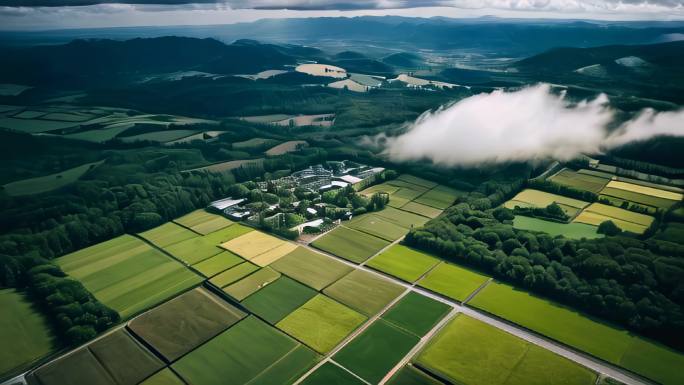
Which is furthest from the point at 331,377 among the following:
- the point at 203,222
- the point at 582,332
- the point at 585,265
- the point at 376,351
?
the point at 203,222

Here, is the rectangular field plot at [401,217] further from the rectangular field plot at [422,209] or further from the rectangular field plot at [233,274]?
the rectangular field plot at [233,274]

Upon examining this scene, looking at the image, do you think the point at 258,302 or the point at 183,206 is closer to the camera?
the point at 258,302

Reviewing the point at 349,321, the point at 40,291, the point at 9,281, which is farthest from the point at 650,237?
the point at 9,281

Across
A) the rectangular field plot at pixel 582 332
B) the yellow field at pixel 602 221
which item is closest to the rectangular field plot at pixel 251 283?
the rectangular field plot at pixel 582 332

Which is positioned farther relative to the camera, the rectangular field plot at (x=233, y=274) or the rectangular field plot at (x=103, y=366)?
the rectangular field plot at (x=233, y=274)

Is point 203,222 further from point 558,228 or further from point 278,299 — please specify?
point 558,228

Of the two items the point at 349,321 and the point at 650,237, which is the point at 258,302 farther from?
the point at 650,237

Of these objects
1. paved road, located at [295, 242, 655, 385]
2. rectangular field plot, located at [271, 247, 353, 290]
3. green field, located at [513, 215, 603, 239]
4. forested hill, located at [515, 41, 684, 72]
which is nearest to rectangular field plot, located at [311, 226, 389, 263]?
rectangular field plot, located at [271, 247, 353, 290]

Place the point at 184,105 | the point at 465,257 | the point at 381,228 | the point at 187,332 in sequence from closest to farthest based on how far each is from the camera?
1. the point at 187,332
2. the point at 465,257
3. the point at 381,228
4. the point at 184,105
